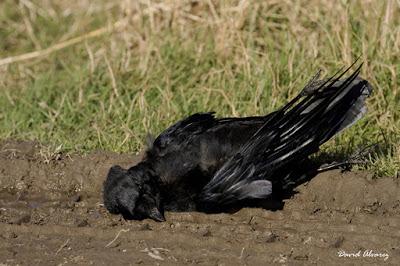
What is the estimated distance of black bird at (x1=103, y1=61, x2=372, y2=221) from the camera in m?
5.68

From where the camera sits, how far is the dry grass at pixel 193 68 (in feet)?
23.1

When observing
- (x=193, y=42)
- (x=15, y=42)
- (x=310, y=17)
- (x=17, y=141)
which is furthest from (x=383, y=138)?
(x=15, y=42)

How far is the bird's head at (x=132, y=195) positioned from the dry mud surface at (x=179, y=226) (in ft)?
0.22

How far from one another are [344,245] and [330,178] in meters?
1.03

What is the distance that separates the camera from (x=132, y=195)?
562 cm

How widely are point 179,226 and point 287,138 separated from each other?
92cm

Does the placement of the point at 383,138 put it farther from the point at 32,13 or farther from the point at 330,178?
the point at 32,13

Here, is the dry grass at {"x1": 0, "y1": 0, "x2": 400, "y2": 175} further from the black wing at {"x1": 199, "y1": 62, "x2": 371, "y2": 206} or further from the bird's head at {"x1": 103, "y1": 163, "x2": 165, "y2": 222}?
the bird's head at {"x1": 103, "y1": 163, "x2": 165, "y2": 222}

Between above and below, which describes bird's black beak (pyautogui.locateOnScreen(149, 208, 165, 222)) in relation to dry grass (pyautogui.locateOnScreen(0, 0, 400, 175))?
below

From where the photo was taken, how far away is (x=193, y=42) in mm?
8086

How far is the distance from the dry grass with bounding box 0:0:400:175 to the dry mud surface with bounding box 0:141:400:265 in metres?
0.40
